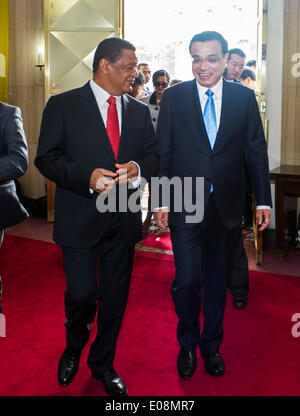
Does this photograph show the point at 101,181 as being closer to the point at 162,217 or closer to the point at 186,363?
the point at 162,217

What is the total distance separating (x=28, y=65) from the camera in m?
7.15

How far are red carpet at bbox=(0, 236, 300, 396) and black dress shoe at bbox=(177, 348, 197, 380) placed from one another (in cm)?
3

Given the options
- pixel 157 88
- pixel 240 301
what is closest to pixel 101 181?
pixel 240 301

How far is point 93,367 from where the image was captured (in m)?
2.51

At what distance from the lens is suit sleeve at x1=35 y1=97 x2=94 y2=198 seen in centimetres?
219

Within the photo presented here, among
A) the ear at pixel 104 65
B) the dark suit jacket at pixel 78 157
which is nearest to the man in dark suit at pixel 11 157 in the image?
the dark suit jacket at pixel 78 157

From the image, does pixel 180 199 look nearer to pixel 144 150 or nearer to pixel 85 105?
pixel 144 150

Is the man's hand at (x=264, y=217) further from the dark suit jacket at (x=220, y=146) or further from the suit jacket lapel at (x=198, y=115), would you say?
the suit jacket lapel at (x=198, y=115)

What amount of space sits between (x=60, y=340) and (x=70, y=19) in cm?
452

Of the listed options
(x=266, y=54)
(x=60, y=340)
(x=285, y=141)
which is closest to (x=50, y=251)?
(x=60, y=340)

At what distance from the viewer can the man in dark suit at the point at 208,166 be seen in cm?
253

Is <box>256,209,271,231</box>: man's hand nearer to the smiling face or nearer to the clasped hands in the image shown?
the clasped hands

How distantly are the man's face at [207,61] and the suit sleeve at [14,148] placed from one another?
3.51 ft

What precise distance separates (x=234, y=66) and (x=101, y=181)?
2.89 meters
